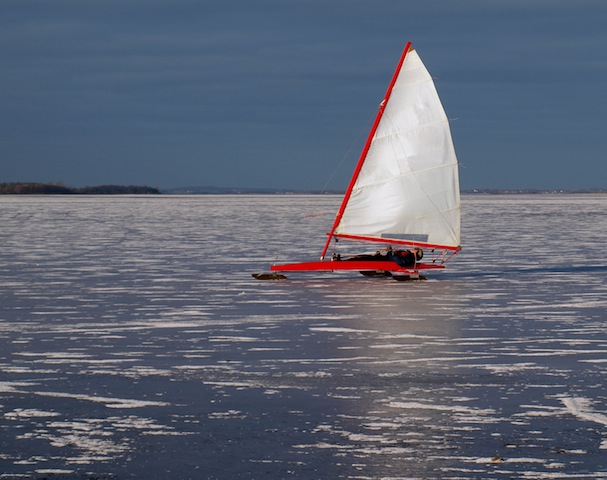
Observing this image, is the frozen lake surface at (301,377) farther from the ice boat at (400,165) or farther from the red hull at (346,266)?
the ice boat at (400,165)

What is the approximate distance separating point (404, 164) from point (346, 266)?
374 centimetres

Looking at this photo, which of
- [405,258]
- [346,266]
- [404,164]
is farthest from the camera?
[404,164]

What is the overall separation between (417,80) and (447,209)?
3.76 m

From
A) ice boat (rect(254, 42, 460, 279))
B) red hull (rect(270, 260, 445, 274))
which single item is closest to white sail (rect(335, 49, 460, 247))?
ice boat (rect(254, 42, 460, 279))

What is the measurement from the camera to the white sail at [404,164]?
32062 millimetres

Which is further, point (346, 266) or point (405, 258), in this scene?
point (405, 258)

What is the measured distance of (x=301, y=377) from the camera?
1502 centimetres

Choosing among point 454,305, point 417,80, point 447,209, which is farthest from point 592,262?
point 454,305

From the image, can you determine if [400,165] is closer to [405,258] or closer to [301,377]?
[405,258]

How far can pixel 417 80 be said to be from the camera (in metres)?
32.3

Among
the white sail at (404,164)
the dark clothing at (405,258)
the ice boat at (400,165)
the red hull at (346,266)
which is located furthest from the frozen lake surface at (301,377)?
the white sail at (404,164)

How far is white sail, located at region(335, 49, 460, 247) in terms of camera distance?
32062 millimetres

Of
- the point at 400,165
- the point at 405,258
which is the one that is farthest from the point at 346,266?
the point at 400,165

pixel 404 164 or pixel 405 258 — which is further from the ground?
pixel 404 164
